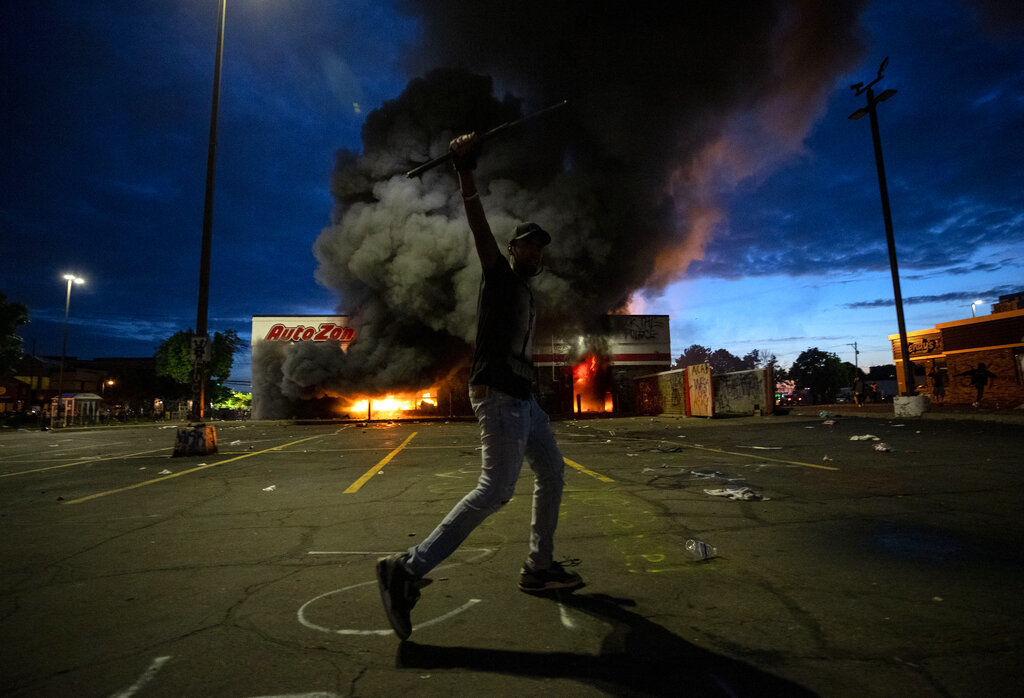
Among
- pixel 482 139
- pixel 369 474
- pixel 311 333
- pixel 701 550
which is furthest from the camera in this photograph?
pixel 311 333

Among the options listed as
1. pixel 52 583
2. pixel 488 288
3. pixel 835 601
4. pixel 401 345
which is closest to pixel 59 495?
pixel 52 583

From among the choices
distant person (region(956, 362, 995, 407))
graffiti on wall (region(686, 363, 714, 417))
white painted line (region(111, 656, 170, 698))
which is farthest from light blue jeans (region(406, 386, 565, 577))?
distant person (region(956, 362, 995, 407))

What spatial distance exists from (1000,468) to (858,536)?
3.80 m

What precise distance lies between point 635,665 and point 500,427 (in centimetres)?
103

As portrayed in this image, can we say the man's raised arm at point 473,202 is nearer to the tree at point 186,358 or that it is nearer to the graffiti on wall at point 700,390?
the graffiti on wall at point 700,390

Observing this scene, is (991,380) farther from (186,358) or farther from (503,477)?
(186,358)

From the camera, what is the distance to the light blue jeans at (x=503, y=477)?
2143 mm

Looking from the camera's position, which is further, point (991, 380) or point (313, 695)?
point (991, 380)

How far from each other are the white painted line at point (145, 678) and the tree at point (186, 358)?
3806cm

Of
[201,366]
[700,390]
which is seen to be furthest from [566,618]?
[700,390]

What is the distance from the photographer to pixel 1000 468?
215 inches

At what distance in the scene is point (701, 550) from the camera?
2938 millimetres

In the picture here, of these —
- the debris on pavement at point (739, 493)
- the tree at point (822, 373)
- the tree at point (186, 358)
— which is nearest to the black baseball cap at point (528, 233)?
the debris on pavement at point (739, 493)

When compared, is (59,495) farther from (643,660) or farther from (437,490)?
(643,660)
